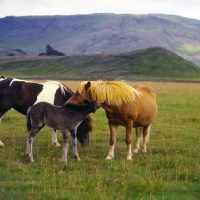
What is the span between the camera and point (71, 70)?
10994 cm

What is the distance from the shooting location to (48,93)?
1214 centimetres

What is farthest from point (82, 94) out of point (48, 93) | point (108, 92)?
point (48, 93)

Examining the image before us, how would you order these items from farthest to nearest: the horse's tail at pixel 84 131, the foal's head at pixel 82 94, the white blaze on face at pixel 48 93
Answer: the white blaze on face at pixel 48 93 → the horse's tail at pixel 84 131 → the foal's head at pixel 82 94

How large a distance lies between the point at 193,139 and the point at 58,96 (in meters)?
4.86

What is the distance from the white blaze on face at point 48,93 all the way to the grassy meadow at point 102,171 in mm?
1411

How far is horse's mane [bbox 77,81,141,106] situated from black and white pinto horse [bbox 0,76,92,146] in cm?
175

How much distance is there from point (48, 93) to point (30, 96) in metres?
0.55

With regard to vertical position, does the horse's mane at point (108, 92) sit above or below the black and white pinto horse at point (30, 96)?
above

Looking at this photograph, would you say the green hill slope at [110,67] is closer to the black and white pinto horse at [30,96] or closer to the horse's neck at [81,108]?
the black and white pinto horse at [30,96]

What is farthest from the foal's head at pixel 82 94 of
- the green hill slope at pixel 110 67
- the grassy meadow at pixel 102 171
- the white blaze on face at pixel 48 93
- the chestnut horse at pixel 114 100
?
the green hill slope at pixel 110 67

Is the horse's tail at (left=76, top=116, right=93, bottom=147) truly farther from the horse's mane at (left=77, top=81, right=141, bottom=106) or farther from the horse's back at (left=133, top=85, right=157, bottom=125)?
the horse's mane at (left=77, top=81, right=141, bottom=106)

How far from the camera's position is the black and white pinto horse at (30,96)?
470 inches

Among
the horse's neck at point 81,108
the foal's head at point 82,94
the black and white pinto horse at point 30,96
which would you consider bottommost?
the black and white pinto horse at point 30,96

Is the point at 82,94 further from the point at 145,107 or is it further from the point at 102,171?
the point at 102,171
